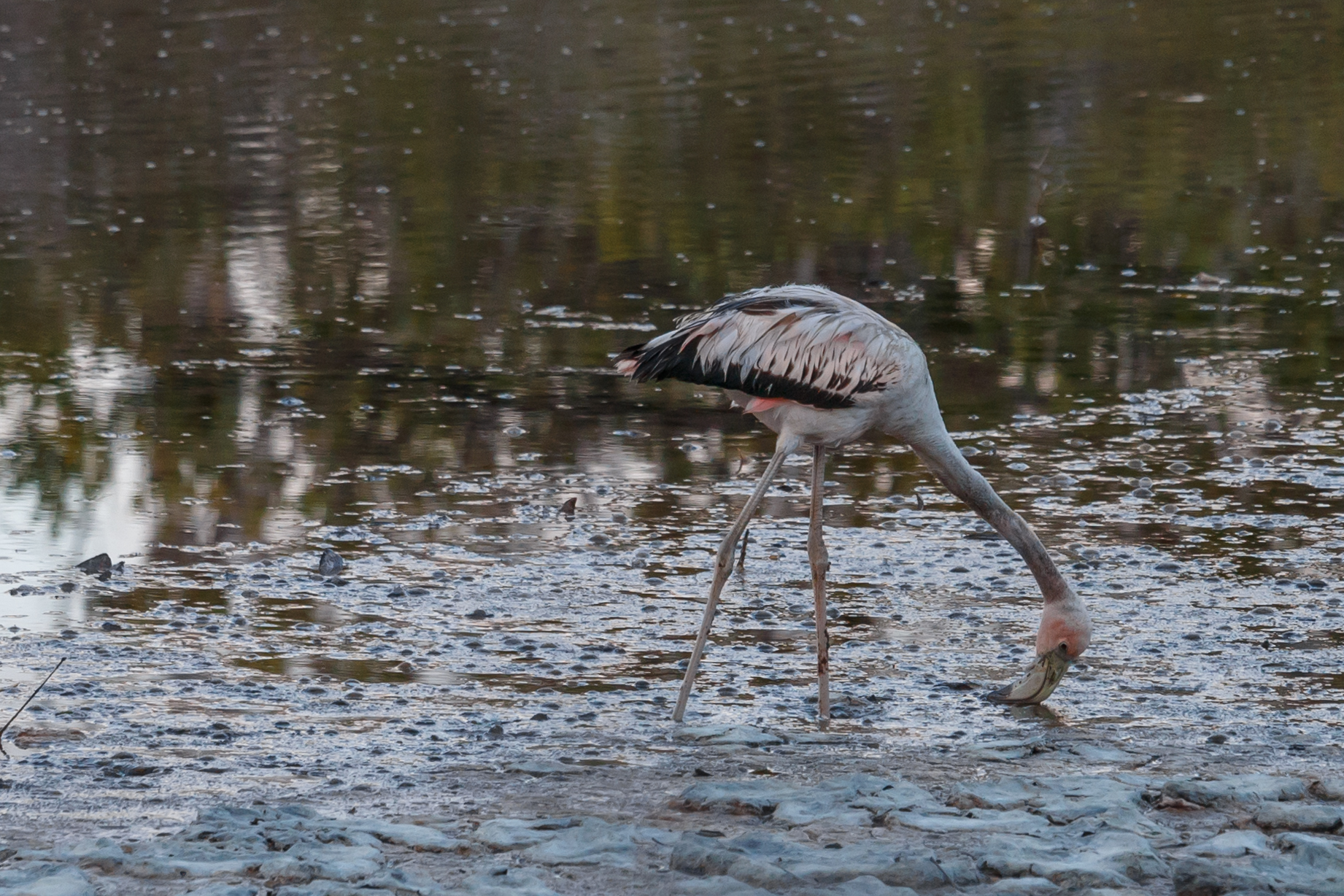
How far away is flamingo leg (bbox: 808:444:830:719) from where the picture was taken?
19.9 feet

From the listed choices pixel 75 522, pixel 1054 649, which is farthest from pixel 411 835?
pixel 75 522

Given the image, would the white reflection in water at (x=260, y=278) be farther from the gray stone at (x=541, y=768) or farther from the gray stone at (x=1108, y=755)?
the gray stone at (x=1108, y=755)

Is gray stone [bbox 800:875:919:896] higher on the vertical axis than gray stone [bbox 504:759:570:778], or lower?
higher

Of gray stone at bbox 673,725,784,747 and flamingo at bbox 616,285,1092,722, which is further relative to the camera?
flamingo at bbox 616,285,1092,722

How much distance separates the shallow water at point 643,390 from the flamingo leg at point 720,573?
13 cm

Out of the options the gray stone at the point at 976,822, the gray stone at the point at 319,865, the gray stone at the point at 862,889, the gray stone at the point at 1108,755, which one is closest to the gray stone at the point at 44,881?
the gray stone at the point at 319,865

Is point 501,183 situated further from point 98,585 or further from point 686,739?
point 686,739

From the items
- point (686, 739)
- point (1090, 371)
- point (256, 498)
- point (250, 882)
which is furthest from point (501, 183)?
point (250, 882)

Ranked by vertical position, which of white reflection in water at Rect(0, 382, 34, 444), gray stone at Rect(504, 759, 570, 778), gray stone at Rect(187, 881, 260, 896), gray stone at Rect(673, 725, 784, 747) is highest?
white reflection in water at Rect(0, 382, 34, 444)

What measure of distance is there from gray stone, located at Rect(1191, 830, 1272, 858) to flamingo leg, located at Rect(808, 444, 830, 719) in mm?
1620

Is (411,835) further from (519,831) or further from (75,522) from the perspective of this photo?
(75,522)

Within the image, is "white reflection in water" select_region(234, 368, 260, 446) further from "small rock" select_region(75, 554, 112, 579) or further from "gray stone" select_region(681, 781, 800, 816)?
"gray stone" select_region(681, 781, 800, 816)

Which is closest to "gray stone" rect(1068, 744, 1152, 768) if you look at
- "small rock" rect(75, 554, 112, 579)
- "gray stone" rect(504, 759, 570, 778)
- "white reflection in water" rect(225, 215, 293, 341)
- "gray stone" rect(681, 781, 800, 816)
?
"gray stone" rect(681, 781, 800, 816)

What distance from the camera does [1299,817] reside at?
4.77 m
